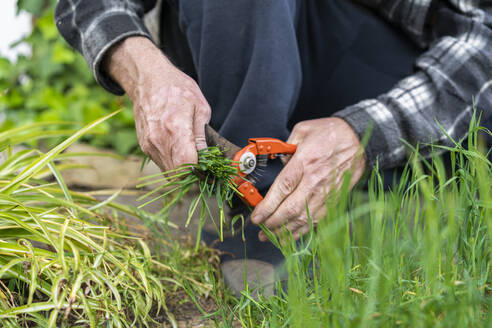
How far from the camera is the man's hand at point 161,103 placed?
1211 millimetres

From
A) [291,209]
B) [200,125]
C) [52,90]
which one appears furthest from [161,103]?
[52,90]

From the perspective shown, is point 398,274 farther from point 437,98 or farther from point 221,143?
point 437,98

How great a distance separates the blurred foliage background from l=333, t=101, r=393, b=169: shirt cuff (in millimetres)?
1823

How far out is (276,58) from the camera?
4.53 feet

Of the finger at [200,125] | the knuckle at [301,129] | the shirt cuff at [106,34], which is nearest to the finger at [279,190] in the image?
→ the knuckle at [301,129]

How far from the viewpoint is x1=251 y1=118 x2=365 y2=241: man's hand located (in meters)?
1.30

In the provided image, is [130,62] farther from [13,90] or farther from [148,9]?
[13,90]

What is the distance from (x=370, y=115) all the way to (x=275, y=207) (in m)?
0.46

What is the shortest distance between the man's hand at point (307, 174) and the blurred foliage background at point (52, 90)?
180 cm

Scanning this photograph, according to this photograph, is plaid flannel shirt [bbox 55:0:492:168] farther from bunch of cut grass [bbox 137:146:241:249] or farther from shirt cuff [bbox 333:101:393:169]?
bunch of cut grass [bbox 137:146:241:249]

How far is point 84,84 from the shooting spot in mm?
3336

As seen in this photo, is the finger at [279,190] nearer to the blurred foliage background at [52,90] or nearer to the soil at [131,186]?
the soil at [131,186]

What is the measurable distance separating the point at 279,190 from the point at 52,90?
2.42 metres

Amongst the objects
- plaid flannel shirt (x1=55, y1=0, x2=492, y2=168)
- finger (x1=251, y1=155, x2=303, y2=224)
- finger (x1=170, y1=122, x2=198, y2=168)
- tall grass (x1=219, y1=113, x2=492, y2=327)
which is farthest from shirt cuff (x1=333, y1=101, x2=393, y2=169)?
finger (x1=170, y1=122, x2=198, y2=168)
